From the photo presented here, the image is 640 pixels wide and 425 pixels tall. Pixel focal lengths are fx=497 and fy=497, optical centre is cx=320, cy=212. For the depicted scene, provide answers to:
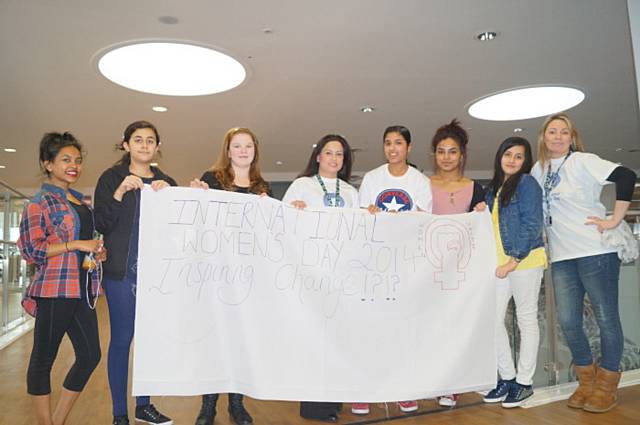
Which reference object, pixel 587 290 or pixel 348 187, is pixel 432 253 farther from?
pixel 587 290

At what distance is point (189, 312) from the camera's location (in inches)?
86.5

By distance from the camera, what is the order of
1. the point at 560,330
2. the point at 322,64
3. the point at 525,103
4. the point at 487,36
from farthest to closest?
1. the point at 525,103
2. the point at 322,64
3. the point at 487,36
4. the point at 560,330

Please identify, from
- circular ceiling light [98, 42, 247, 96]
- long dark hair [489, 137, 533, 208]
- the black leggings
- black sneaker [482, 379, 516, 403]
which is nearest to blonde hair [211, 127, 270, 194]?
the black leggings

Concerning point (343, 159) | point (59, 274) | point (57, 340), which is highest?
point (343, 159)

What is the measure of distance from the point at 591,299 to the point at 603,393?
1.64 feet

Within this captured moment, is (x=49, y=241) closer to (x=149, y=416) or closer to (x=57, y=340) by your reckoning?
(x=57, y=340)

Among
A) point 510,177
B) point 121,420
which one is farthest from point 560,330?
point 121,420

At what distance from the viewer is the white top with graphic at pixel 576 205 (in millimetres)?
2648

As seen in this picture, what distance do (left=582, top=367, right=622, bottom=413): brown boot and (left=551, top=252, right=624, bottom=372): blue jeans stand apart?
0.14 feet

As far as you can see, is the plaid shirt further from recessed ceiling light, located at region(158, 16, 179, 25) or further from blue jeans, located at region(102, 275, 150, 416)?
recessed ceiling light, located at region(158, 16, 179, 25)

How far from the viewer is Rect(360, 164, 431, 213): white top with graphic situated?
9.07 ft

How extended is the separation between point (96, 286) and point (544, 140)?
249 cm

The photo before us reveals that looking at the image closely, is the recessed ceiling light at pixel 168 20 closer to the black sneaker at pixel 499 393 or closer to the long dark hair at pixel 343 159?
the long dark hair at pixel 343 159

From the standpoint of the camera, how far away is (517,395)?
2.73 meters
